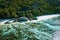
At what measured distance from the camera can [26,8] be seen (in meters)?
19.4

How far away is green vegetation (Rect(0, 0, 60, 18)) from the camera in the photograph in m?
17.5

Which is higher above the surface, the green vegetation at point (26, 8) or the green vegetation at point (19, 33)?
the green vegetation at point (19, 33)

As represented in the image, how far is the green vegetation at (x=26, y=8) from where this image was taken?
1750 cm

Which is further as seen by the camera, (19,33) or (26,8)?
(26,8)

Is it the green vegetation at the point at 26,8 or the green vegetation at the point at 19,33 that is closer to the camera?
the green vegetation at the point at 19,33

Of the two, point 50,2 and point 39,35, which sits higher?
point 39,35

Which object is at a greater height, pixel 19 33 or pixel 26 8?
pixel 19 33

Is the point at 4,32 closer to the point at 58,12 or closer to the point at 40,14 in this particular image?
the point at 40,14

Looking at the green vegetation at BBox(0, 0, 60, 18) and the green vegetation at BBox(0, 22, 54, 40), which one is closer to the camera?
the green vegetation at BBox(0, 22, 54, 40)

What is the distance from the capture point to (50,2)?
24.1 m

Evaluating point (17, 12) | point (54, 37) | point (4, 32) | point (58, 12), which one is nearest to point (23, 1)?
point (17, 12)

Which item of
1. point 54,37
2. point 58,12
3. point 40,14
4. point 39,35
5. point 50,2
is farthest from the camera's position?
point 50,2

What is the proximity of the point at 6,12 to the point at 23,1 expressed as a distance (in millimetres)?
3395

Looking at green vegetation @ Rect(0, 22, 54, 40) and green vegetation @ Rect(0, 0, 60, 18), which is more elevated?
green vegetation @ Rect(0, 22, 54, 40)
